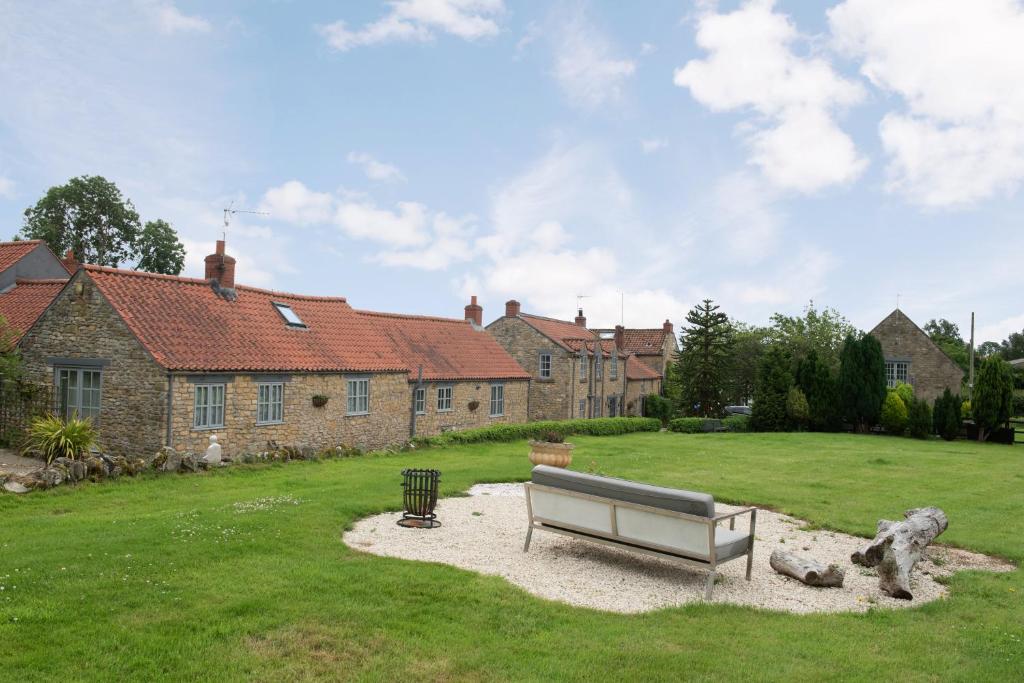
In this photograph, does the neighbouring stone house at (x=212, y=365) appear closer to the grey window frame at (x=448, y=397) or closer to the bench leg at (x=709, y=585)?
the grey window frame at (x=448, y=397)

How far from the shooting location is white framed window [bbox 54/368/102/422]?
65.2 ft

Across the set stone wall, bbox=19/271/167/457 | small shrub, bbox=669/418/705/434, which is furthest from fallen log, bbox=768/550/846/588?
small shrub, bbox=669/418/705/434

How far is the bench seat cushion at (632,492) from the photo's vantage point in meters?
8.43

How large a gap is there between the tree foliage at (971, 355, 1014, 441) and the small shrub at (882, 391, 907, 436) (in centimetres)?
308

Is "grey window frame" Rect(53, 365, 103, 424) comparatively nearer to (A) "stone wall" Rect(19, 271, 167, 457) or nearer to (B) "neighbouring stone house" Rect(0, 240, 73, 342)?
(A) "stone wall" Rect(19, 271, 167, 457)

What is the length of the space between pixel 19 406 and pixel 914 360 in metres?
44.8

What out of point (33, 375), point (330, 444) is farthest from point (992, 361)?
point (33, 375)

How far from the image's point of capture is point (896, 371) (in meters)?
44.5

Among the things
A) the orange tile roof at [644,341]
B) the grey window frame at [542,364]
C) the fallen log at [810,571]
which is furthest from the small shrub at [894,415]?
the fallen log at [810,571]

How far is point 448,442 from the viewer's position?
25.6m

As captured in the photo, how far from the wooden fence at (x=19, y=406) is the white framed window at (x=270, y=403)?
570 centimetres

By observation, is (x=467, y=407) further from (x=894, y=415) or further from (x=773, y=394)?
(x=894, y=415)

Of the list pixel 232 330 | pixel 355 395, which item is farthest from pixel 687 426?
pixel 232 330

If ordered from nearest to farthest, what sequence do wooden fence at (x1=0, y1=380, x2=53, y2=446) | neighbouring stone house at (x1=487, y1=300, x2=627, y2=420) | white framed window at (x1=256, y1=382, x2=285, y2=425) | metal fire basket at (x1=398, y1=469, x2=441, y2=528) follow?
metal fire basket at (x1=398, y1=469, x2=441, y2=528), wooden fence at (x1=0, y1=380, x2=53, y2=446), white framed window at (x1=256, y1=382, x2=285, y2=425), neighbouring stone house at (x1=487, y1=300, x2=627, y2=420)
